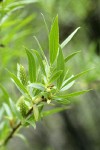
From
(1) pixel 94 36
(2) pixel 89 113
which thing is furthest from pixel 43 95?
(2) pixel 89 113

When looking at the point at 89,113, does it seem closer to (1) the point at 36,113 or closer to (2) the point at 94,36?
(2) the point at 94,36

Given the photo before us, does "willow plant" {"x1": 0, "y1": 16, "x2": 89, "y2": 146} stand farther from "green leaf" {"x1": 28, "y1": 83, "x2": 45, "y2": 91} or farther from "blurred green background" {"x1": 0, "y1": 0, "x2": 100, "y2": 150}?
"blurred green background" {"x1": 0, "y1": 0, "x2": 100, "y2": 150}

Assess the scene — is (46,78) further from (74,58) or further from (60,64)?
(74,58)

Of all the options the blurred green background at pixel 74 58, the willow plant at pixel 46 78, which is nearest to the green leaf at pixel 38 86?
the willow plant at pixel 46 78

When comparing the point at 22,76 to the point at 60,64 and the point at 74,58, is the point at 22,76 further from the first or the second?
the point at 74,58

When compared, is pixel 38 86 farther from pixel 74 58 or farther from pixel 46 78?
pixel 74 58

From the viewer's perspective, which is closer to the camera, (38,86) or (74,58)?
(38,86)

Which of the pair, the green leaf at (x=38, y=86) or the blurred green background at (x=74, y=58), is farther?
the blurred green background at (x=74, y=58)

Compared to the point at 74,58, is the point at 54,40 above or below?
above

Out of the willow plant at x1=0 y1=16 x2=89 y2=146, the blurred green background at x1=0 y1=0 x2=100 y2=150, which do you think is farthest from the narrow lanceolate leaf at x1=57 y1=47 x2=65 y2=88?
the blurred green background at x1=0 y1=0 x2=100 y2=150

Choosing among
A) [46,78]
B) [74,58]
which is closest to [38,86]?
[46,78]

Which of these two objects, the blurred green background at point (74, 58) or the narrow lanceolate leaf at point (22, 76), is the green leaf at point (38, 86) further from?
the blurred green background at point (74, 58)
